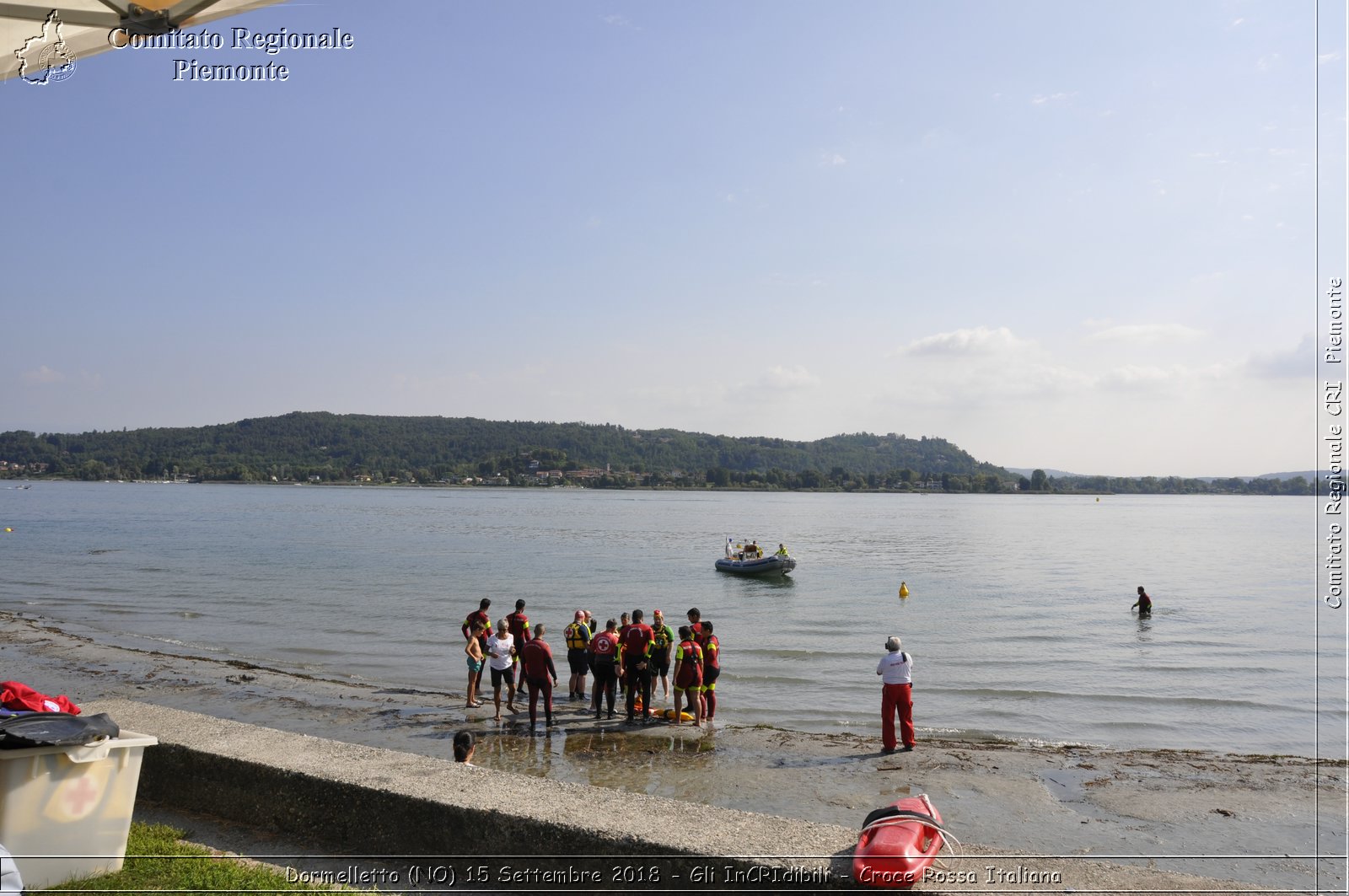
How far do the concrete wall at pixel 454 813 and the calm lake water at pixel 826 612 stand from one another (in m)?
10.6

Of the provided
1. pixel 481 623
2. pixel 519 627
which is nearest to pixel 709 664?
pixel 519 627

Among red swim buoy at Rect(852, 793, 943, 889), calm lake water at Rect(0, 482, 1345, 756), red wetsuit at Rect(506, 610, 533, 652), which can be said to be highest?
red swim buoy at Rect(852, 793, 943, 889)

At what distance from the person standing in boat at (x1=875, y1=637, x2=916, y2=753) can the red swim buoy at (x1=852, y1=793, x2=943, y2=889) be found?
8170mm

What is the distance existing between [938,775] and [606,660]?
520 centimetres

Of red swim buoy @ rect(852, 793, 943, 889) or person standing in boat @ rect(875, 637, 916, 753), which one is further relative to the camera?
person standing in boat @ rect(875, 637, 916, 753)

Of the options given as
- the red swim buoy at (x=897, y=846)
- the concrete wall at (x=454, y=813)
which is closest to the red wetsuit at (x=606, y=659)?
the concrete wall at (x=454, y=813)

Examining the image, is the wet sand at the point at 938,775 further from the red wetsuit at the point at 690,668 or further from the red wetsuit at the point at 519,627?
the red wetsuit at the point at 519,627

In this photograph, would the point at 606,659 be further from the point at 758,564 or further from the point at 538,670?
the point at 758,564

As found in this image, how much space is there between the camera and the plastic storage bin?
4.04 metres

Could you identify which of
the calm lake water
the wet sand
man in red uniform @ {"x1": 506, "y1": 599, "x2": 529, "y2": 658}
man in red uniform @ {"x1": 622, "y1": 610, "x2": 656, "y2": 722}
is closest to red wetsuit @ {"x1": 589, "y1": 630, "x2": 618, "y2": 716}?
man in red uniform @ {"x1": 622, "y1": 610, "x2": 656, "y2": 722}

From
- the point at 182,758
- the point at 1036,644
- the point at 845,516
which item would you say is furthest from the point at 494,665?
the point at 845,516

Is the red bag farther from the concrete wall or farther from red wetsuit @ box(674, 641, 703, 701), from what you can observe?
red wetsuit @ box(674, 641, 703, 701)

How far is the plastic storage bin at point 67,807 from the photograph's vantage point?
4035 millimetres

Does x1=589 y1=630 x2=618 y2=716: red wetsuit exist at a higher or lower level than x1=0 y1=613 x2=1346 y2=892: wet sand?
higher
